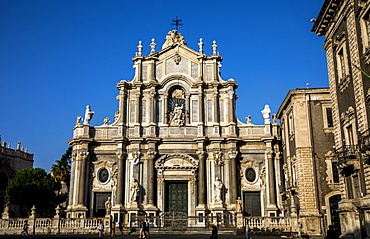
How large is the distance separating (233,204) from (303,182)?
712 cm

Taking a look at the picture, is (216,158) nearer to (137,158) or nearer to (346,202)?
(137,158)

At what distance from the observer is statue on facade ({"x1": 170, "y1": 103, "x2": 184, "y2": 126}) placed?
34625 millimetres

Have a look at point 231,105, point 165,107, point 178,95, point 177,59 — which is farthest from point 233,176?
point 177,59

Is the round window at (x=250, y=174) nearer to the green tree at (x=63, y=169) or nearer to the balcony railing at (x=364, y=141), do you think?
the balcony railing at (x=364, y=141)

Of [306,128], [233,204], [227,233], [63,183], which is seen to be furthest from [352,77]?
[63,183]

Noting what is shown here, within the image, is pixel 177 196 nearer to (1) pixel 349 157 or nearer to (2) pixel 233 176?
(2) pixel 233 176

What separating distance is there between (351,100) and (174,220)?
16.0 metres

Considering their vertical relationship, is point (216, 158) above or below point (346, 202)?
above

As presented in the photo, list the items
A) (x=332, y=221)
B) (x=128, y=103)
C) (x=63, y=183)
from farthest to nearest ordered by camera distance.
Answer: (x=63, y=183), (x=128, y=103), (x=332, y=221)

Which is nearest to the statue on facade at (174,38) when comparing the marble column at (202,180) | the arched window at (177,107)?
the arched window at (177,107)

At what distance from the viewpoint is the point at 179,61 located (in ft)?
118

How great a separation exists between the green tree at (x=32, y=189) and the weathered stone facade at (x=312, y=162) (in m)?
23.9

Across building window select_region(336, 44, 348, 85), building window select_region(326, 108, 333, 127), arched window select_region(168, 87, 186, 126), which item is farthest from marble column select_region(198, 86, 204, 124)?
building window select_region(336, 44, 348, 85)

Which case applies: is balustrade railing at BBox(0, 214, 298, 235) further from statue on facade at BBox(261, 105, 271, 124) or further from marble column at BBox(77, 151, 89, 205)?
statue on facade at BBox(261, 105, 271, 124)
